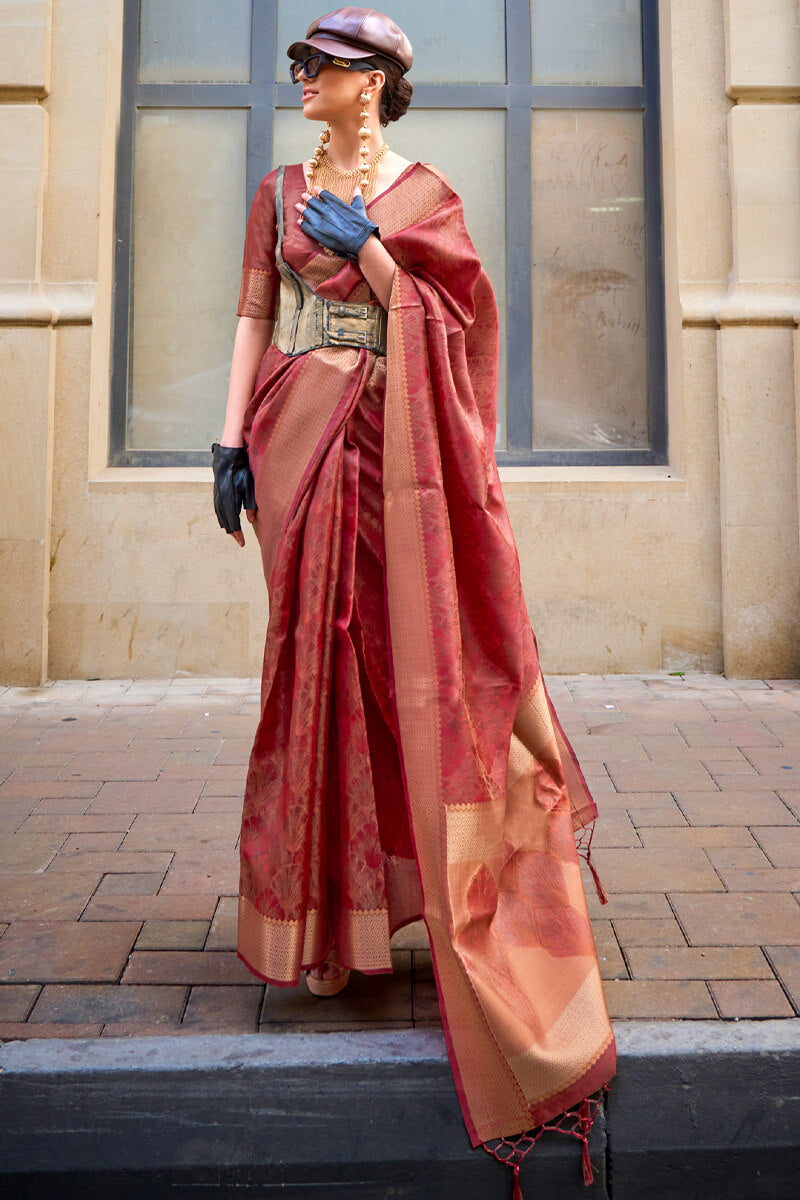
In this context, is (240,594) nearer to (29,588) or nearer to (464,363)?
(29,588)

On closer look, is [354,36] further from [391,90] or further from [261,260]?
[261,260]

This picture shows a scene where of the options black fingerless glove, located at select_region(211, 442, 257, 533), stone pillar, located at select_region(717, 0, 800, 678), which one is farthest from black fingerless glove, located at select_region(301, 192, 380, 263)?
stone pillar, located at select_region(717, 0, 800, 678)

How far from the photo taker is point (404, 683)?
6.40 feet

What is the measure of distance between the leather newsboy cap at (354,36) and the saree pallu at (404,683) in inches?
10.5

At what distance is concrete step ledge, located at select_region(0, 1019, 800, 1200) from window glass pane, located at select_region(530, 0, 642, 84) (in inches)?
216

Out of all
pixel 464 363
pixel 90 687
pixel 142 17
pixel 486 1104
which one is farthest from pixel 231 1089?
pixel 142 17

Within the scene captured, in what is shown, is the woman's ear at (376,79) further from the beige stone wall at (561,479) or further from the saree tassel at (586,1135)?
the beige stone wall at (561,479)

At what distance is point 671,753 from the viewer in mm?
3984

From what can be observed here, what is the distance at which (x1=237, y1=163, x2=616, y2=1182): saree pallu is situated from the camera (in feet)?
6.24

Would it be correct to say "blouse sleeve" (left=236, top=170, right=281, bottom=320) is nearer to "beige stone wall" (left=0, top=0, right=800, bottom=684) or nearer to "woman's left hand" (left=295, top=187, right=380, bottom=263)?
"woman's left hand" (left=295, top=187, right=380, bottom=263)

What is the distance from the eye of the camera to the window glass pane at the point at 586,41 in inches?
227

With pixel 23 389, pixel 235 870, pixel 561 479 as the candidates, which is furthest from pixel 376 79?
pixel 23 389

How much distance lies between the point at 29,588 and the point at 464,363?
3.74 m

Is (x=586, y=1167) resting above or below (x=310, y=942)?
below
